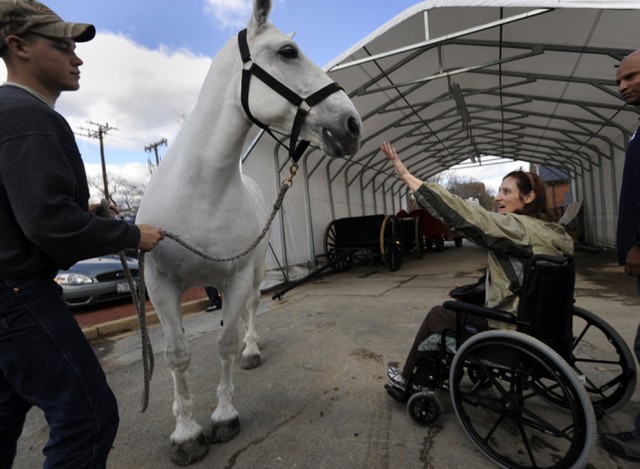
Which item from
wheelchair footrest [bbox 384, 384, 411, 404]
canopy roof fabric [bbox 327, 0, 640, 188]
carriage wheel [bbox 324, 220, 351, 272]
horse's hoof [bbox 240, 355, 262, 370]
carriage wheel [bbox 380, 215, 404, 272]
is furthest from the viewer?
carriage wheel [bbox 324, 220, 351, 272]

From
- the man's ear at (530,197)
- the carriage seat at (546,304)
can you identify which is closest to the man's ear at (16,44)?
the carriage seat at (546,304)

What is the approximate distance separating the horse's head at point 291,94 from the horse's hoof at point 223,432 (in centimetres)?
168

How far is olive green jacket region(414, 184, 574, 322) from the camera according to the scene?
5.62 feet

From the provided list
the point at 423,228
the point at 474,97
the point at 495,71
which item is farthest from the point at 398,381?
the point at 423,228

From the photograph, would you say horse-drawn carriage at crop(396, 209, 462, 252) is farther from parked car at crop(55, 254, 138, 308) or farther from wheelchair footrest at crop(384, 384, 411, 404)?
wheelchair footrest at crop(384, 384, 411, 404)

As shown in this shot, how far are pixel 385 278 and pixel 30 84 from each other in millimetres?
7376

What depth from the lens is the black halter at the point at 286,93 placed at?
1.56 metres

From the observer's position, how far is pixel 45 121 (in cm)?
96

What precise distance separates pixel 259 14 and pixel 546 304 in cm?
198

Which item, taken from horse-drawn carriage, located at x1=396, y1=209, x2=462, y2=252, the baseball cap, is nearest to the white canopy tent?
horse-drawn carriage, located at x1=396, y1=209, x2=462, y2=252

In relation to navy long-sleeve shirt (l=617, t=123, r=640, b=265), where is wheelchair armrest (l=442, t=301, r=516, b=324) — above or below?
below

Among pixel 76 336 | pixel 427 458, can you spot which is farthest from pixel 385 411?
pixel 76 336

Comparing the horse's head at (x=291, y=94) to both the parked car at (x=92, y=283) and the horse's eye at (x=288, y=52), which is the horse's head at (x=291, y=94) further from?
the parked car at (x=92, y=283)

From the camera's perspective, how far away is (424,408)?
2010mm
